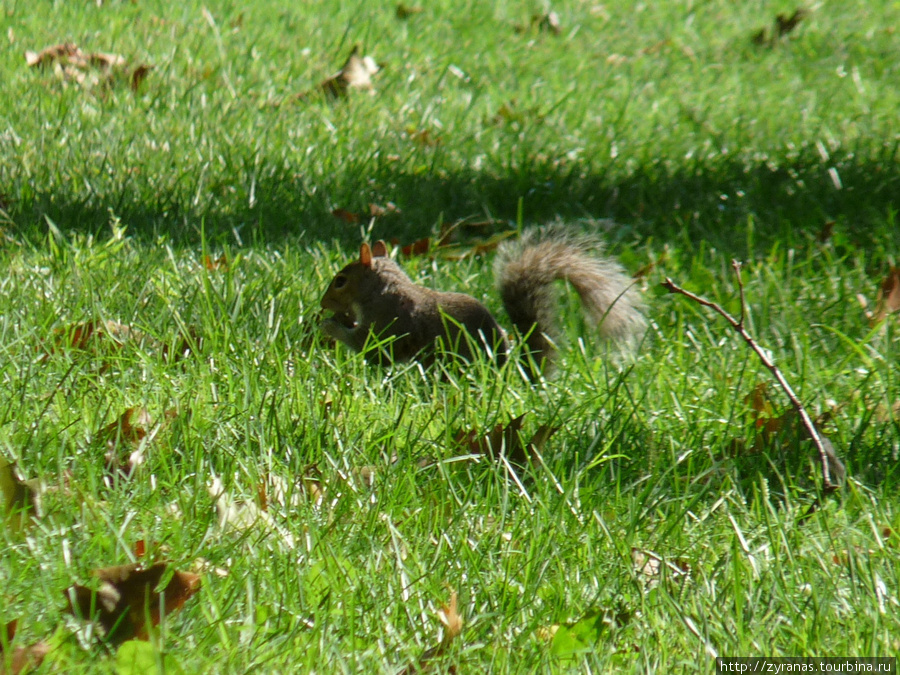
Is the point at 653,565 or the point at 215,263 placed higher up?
the point at 215,263

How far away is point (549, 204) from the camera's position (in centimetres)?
411

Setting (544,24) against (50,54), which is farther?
(544,24)

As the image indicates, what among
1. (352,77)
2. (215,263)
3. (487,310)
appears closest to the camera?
(487,310)

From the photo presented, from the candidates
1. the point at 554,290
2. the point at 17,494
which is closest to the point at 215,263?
the point at 554,290

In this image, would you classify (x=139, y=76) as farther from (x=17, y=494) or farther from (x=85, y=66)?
(x=17, y=494)

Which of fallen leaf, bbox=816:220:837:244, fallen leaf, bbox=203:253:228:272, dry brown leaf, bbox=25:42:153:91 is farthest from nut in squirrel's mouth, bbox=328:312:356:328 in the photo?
dry brown leaf, bbox=25:42:153:91

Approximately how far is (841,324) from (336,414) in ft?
5.65

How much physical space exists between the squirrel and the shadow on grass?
522mm

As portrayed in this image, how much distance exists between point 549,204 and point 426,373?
155 cm

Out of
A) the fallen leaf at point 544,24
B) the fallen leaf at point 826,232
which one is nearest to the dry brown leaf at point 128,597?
the fallen leaf at point 826,232

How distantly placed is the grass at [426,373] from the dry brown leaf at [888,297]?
0.07 metres

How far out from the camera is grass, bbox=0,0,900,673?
66.1 inches

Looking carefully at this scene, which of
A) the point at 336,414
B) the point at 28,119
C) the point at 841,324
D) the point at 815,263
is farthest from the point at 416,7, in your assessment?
the point at 336,414

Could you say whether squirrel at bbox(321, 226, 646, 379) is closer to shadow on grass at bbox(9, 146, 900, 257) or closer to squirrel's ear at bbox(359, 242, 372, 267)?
squirrel's ear at bbox(359, 242, 372, 267)
